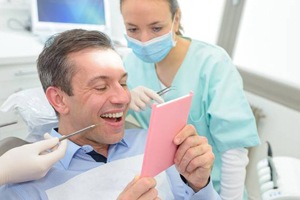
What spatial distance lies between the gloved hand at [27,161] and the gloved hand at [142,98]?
43 cm

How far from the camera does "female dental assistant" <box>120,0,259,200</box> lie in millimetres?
1219

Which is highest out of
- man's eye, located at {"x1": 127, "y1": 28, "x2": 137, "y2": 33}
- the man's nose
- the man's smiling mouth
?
man's eye, located at {"x1": 127, "y1": 28, "x2": 137, "y2": 33}

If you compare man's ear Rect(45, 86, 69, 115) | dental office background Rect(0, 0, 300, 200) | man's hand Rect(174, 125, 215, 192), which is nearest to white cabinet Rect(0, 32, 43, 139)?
dental office background Rect(0, 0, 300, 200)

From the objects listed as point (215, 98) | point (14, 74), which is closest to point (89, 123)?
point (215, 98)

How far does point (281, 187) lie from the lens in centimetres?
110

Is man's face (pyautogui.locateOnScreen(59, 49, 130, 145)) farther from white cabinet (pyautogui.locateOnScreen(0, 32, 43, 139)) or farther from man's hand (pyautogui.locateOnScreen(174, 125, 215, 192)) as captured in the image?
white cabinet (pyautogui.locateOnScreen(0, 32, 43, 139))

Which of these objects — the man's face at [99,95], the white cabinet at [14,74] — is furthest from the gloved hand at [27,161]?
the white cabinet at [14,74]

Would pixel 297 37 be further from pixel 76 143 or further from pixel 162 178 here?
pixel 76 143

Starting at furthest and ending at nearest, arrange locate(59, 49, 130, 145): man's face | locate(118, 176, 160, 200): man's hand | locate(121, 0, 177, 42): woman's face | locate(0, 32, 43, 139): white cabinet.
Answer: locate(0, 32, 43, 139): white cabinet, locate(121, 0, 177, 42): woman's face, locate(59, 49, 130, 145): man's face, locate(118, 176, 160, 200): man's hand

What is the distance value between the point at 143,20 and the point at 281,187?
2.56 ft

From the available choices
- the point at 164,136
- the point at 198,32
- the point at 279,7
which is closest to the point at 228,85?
the point at 164,136

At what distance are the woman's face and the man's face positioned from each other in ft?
0.82

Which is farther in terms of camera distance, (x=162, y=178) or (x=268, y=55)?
(x=268, y=55)

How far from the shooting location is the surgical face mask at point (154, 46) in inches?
51.5
